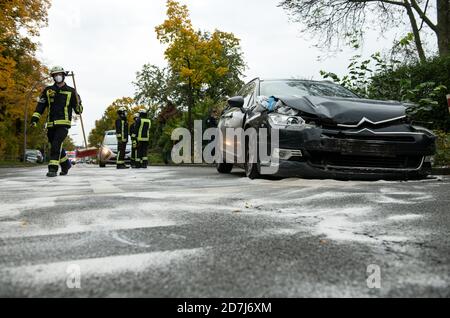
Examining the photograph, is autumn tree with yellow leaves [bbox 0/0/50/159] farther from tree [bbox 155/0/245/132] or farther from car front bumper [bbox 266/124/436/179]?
car front bumper [bbox 266/124/436/179]

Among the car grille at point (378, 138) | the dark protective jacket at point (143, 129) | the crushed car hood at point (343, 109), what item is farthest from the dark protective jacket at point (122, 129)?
the car grille at point (378, 138)

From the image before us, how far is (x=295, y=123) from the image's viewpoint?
5.92 metres

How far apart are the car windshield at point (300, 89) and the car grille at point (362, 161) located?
1.29 metres

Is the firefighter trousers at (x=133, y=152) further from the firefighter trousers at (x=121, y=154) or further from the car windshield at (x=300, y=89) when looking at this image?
the car windshield at (x=300, y=89)

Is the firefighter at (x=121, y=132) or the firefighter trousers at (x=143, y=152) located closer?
the firefighter trousers at (x=143, y=152)

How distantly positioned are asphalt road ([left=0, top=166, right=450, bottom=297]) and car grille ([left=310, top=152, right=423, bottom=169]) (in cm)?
174

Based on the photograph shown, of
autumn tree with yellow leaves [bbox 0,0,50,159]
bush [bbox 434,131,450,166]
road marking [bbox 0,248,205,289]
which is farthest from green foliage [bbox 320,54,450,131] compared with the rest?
autumn tree with yellow leaves [bbox 0,0,50,159]

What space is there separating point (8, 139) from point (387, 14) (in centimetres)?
3121

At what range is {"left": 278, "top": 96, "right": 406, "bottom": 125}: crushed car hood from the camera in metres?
5.90

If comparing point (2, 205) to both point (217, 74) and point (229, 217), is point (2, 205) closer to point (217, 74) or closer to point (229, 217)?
point (229, 217)

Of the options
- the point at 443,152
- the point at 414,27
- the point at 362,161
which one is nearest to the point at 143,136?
the point at 443,152

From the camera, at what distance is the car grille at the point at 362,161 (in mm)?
5887
